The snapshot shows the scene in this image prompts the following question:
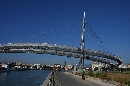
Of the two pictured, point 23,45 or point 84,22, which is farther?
point 23,45

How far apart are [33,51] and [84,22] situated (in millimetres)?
25476

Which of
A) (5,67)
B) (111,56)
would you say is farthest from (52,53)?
(5,67)

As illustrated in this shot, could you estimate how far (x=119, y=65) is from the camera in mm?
136375

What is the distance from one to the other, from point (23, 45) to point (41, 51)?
10258 mm

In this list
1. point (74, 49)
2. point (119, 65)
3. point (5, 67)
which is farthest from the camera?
point (5, 67)

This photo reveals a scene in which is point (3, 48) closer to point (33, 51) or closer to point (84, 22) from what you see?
point (33, 51)

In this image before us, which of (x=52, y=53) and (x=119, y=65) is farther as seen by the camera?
(x=119, y=65)

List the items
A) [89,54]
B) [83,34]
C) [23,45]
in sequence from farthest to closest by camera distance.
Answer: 1. [89,54]
2. [23,45]
3. [83,34]

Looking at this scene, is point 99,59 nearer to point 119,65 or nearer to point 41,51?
point 119,65

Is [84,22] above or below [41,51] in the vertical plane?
above

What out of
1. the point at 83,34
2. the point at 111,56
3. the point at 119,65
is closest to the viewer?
the point at 83,34

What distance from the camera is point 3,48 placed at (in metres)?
96.2

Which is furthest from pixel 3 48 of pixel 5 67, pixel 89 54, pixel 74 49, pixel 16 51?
pixel 5 67

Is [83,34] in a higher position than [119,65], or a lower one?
higher
